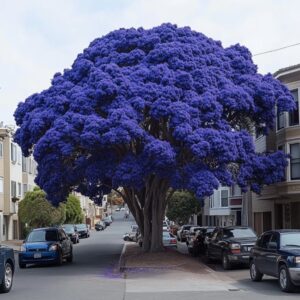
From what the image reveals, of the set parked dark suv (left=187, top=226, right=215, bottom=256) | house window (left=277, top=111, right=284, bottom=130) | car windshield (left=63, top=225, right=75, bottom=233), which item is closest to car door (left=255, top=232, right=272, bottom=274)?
parked dark suv (left=187, top=226, right=215, bottom=256)

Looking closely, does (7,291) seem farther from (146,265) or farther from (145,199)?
(145,199)

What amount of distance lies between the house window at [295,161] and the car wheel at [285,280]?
53.5ft

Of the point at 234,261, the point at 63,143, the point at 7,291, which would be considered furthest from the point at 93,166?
the point at 7,291

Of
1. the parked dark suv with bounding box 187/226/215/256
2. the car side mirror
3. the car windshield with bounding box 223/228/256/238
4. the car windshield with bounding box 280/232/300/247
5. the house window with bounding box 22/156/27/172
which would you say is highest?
the house window with bounding box 22/156/27/172

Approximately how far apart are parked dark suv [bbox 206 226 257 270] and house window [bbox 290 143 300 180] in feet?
23.8

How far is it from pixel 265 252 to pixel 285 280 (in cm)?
170

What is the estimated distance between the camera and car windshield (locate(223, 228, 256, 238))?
2453cm

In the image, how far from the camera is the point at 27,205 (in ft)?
159

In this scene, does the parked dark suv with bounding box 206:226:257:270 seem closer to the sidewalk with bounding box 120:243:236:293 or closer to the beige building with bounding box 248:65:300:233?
the sidewalk with bounding box 120:243:236:293

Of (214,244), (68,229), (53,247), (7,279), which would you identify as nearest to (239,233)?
(214,244)

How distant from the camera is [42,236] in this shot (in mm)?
26578

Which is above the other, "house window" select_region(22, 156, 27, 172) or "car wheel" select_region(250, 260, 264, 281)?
"house window" select_region(22, 156, 27, 172)

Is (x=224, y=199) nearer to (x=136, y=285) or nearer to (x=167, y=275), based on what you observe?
(x=167, y=275)

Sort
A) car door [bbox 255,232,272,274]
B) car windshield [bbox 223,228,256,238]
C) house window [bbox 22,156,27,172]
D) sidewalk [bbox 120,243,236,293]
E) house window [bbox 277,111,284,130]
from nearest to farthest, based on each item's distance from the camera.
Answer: car door [bbox 255,232,272,274] → sidewalk [bbox 120,243,236,293] → car windshield [bbox 223,228,256,238] → house window [bbox 277,111,284,130] → house window [bbox 22,156,27,172]
